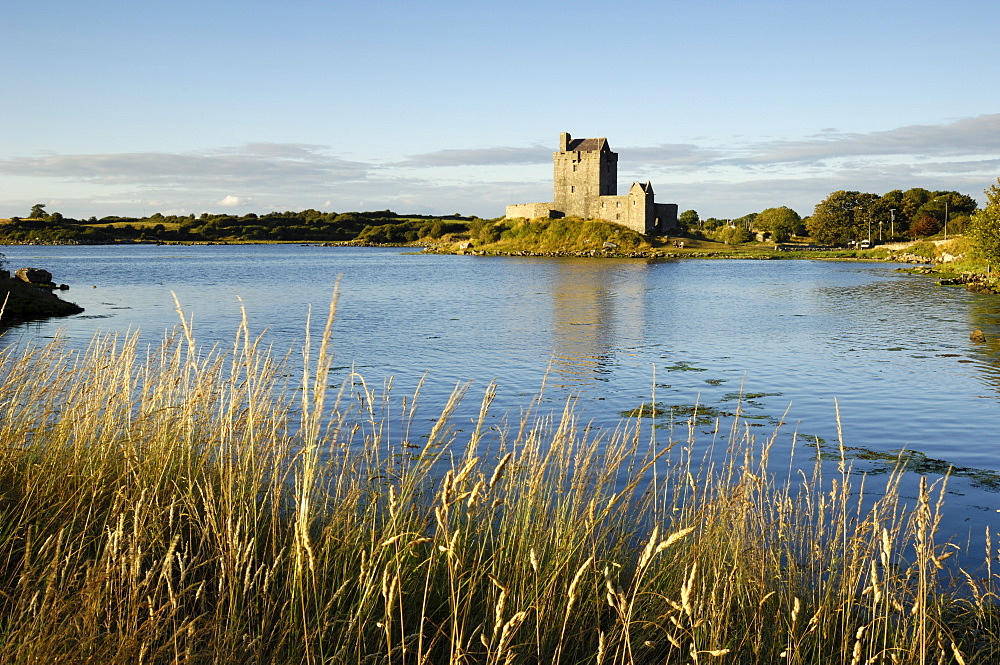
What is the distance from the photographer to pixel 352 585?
4852 millimetres

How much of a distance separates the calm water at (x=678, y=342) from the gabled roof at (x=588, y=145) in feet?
227

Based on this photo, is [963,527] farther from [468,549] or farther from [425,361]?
[425,361]

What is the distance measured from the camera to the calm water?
53.2 feet

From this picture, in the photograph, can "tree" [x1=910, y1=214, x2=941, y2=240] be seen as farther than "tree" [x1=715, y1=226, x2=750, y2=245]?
No

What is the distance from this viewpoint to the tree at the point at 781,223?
146875mm

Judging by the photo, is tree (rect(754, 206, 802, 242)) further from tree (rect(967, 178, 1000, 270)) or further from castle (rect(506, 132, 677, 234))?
tree (rect(967, 178, 1000, 270))

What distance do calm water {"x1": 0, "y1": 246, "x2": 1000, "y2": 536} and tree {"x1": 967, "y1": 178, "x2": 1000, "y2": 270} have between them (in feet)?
16.5

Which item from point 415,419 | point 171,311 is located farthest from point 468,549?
point 171,311

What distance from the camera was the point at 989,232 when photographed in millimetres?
53781

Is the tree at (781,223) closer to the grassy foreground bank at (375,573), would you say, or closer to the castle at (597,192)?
the castle at (597,192)

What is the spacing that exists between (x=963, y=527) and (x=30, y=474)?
9.63 meters

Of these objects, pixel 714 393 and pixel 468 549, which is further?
pixel 714 393

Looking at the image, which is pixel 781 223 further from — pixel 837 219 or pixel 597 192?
pixel 597 192

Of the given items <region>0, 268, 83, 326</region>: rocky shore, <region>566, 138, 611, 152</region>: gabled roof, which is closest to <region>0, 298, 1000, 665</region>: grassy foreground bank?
<region>0, 268, 83, 326</region>: rocky shore
